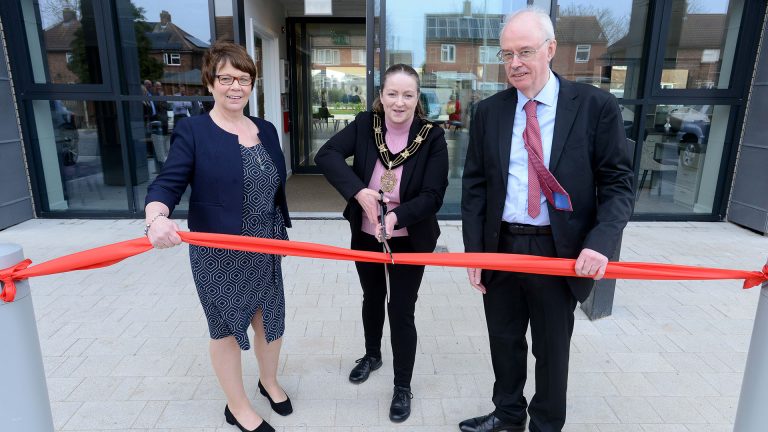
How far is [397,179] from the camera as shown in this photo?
8.25ft

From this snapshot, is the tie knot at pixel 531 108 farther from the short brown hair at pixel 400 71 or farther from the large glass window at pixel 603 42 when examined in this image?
the large glass window at pixel 603 42

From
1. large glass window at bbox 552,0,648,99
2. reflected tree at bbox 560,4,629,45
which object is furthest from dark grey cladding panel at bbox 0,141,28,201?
reflected tree at bbox 560,4,629,45

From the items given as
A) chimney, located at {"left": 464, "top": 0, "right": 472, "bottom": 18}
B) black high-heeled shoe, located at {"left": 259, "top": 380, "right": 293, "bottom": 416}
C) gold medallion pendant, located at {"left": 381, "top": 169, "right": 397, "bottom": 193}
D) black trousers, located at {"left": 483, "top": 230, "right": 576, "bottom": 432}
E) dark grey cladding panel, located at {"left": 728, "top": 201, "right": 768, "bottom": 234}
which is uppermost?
chimney, located at {"left": 464, "top": 0, "right": 472, "bottom": 18}

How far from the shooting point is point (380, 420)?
2711 mm

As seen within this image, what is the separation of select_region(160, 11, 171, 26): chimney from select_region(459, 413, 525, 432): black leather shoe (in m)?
5.89

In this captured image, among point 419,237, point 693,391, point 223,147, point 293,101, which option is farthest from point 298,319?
Answer: point 293,101

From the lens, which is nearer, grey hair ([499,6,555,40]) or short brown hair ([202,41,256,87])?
grey hair ([499,6,555,40])

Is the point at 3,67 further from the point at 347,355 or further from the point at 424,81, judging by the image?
the point at 347,355

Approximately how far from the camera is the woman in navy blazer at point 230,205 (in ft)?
7.20

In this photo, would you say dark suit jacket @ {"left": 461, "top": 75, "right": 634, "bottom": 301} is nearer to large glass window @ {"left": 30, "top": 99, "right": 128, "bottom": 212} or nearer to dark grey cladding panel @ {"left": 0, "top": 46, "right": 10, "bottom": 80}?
large glass window @ {"left": 30, "top": 99, "right": 128, "bottom": 212}

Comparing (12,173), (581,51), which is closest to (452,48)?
(581,51)

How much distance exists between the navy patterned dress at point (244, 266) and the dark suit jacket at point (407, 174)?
12.7 inches

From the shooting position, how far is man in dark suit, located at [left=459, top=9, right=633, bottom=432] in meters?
2.03

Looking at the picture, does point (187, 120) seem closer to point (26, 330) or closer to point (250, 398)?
point (26, 330)
